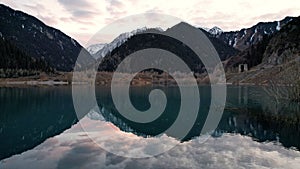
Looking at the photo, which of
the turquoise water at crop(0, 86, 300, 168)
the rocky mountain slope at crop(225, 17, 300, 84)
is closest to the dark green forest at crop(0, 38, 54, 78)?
the rocky mountain slope at crop(225, 17, 300, 84)

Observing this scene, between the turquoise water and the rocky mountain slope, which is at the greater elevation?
the rocky mountain slope

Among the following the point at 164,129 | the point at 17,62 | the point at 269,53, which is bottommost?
the point at 164,129

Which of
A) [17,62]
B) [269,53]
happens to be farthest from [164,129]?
[17,62]

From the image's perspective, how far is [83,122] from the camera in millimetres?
38812

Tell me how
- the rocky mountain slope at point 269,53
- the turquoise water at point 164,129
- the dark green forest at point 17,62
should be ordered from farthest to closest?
the dark green forest at point 17,62 → the rocky mountain slope at point 269,53 → the turquoise water at point 164,129

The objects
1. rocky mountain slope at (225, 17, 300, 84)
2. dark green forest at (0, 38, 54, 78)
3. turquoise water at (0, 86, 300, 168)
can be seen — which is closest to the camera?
turquoise water at (0, 86, 300, 168)

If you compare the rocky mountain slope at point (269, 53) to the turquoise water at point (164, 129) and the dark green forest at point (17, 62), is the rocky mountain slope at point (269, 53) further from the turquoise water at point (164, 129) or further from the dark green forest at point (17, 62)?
the dark green forest at point (17, 62)

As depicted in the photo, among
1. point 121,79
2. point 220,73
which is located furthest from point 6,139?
point 220,73

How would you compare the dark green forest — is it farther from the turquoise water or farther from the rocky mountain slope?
the turquoise water

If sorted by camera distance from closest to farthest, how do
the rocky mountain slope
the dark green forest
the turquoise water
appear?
1. the turquoise water
2. the rocky mountain slope
3. the dark green forest

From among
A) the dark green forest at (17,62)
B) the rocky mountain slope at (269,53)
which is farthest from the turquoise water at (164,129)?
the dark green forest at (17,62)

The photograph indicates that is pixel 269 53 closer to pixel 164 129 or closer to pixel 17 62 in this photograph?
pixel 17 62

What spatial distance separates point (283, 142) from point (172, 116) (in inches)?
757

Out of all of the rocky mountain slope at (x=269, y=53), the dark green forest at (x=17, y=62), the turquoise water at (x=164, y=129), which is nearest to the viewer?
the turquoise water at (x=164, y=129)
